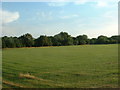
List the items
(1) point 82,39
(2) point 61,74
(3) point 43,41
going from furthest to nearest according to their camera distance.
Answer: (1) point 82,39 < (3) point 43,41 < (2) point 61,74

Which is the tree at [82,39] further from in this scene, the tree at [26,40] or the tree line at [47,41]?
the tree at [26,40]

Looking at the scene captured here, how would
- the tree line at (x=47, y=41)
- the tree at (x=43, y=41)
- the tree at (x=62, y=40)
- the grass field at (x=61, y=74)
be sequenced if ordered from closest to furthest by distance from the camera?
1. the grass field at (x=61, y=74)
2. the tree line at (x=47, y=41)
3. the tree at (x=43, y=41)
4. the tree at (x=62, y=40)

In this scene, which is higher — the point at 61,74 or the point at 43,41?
the point at 43,41

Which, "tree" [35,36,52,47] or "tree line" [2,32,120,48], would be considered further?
"tree" [35,36,52,47]

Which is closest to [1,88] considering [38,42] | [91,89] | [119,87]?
[91,89]

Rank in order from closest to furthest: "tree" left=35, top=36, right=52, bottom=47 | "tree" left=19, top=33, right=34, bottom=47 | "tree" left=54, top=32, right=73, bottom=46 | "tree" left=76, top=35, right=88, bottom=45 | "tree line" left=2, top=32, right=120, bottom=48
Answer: "tree line" left=2, top=32, right=120, bottom=48, "tree" left=19, top=33, right=34, bottom=47, "tree" left=35, top=36, right=52, bottom=47, "tree" left=54, top=32, right=73, bottom=46, "tree" left=76, top=35, right=88, bottom=45

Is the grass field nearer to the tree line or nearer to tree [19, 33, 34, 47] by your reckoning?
the tree line

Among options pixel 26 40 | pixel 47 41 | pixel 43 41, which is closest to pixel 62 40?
pixel 47 41

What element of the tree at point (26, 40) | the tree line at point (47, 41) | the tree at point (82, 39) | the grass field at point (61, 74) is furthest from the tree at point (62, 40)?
the grass field at point (61, 74)

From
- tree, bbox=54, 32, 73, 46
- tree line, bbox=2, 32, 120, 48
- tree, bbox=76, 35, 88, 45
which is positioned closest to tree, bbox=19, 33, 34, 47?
tree line, bbox=2, 32, 120, 48

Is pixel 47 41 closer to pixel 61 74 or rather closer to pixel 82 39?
pixel 82 39

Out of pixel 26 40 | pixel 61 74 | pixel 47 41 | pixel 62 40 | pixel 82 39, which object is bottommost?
pixel 61 74

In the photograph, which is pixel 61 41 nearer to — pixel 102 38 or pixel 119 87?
pixel 102 38

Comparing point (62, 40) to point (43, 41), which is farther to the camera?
point (62, 40)
